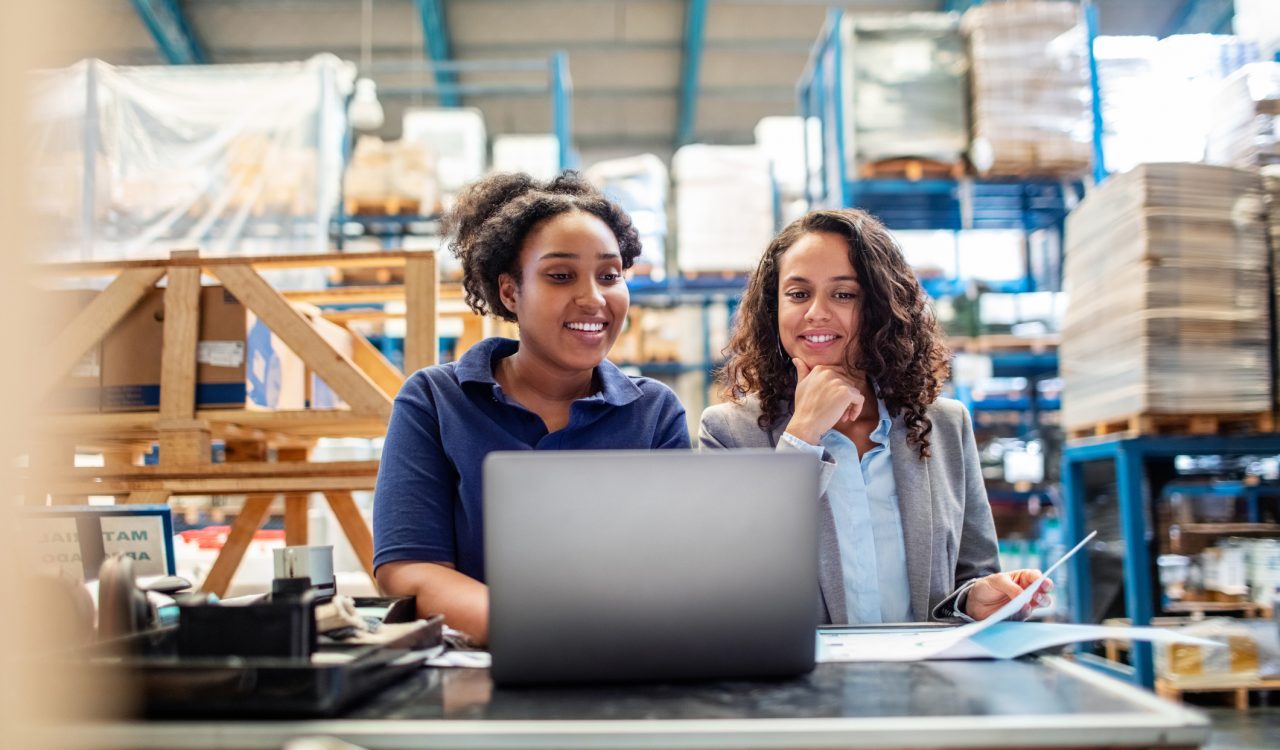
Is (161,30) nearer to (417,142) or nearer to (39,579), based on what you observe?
(417,142)

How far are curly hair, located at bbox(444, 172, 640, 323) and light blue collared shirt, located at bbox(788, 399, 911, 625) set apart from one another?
0.71m

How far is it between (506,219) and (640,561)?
1.29 m

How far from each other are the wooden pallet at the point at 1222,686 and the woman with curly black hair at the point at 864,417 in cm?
292

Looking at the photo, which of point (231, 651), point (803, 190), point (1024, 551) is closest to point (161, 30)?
point (803, 190)

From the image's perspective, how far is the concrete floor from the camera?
391cm

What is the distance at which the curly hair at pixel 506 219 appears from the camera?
2.24m

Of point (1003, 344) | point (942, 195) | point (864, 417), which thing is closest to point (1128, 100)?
point (942, 195)

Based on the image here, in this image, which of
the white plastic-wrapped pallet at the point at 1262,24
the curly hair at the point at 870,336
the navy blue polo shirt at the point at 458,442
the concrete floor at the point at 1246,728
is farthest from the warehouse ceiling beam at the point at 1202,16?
the navy blue polo shirt at the point at 458,442

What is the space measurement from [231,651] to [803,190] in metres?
7.96

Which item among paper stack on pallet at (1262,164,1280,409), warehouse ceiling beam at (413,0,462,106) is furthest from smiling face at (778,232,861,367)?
warehouse ceiling beam at (413,0,462,106)

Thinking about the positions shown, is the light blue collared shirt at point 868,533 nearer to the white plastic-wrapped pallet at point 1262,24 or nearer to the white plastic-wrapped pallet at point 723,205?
the white plastic-wrapped pallet at point 1262,24

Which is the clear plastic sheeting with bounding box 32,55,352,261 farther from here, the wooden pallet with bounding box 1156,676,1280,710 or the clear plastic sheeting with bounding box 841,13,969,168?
the wooden pallet with bounding box 1156,676,1280,710

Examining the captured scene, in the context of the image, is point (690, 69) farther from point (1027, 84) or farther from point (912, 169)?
point (1027, 84)

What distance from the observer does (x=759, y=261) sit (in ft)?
8.48
